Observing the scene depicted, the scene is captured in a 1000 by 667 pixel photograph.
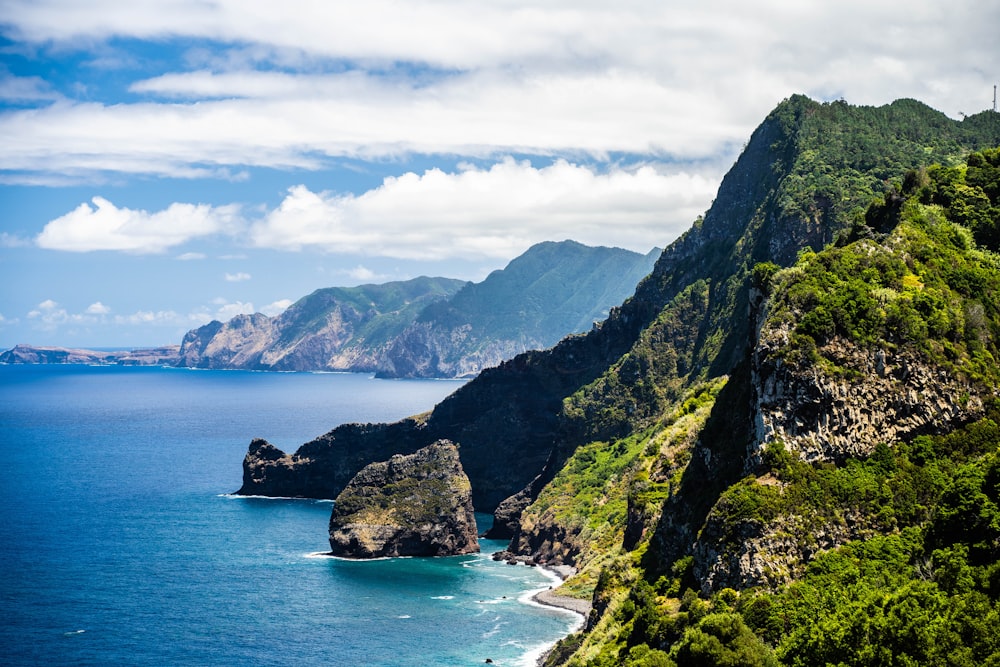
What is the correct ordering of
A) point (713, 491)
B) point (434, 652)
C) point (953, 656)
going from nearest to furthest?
point (953, 656) < point (713, 491) < point (434, 652)

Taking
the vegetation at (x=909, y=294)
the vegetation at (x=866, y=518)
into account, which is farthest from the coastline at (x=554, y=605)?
the vegetation at (x=909, y=294)

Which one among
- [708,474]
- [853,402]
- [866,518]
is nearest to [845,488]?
[866,518]

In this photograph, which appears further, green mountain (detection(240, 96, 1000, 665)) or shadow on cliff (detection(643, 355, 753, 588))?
shadow on cliff (detection(643, 355, 753, 588))

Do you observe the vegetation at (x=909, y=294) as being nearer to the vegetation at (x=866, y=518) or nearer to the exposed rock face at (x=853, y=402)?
the vegetation at (x=866, y=518)

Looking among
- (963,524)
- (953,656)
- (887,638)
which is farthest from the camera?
(963,524)

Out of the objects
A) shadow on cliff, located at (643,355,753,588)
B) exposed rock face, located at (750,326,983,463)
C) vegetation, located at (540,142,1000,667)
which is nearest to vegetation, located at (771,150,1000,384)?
vegetation, located at (540,142,1000,667)

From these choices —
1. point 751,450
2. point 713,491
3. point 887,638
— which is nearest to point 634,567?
point 713,491

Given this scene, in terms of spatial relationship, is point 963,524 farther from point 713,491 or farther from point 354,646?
point 354,646

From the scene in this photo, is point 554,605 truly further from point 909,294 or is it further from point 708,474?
point 909,294

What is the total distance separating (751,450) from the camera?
109 metres

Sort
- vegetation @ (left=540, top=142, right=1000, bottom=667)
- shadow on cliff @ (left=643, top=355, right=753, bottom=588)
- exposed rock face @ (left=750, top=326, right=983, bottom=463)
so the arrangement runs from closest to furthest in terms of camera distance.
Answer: vegetation @ (left=540, top=142, right=1000, bottom=667) < exposed rock face @ (left=750, top=326, right=983, bottom=463) < shadow on cliff @ (left=643, top=355, right=753, bottom=588)

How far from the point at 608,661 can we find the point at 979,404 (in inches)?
1802

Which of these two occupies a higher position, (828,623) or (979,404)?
(979,404)

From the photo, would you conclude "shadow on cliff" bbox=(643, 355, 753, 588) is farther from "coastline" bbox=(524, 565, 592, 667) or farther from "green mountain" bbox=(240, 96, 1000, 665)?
"coastline" bbox=(524, 565, 592, 667)
